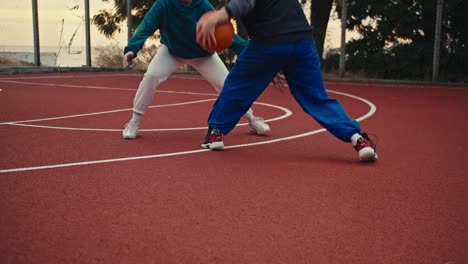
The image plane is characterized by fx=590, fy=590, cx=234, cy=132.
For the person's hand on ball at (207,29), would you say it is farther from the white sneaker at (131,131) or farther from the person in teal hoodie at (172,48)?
the white sneaker at (131,131)

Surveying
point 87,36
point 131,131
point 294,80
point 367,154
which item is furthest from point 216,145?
point 87,36

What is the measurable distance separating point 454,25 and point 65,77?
9.63m

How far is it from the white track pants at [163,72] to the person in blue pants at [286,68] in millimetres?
917

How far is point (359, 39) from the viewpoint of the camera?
1512cm

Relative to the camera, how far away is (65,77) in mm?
15141

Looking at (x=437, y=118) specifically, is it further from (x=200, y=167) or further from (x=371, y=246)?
(x=371, y=246)

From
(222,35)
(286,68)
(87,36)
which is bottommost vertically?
(286,68)

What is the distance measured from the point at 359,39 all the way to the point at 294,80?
34.3ft

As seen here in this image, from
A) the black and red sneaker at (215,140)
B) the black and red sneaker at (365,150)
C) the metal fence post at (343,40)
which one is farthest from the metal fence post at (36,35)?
the black and red sneaker at (365,150)

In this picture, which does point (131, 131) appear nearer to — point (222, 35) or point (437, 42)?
point (222, 35)

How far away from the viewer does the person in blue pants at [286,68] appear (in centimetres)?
495

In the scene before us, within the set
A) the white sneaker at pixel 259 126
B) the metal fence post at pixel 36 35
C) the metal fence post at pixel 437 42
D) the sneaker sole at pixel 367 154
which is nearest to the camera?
the sneaker sole at pixel 367 154

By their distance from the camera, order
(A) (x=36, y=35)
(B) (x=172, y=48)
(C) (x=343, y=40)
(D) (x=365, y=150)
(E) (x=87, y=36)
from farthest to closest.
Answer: (E) (x=87, y=36) → (A) (x=36, y=35) → (C) (x=343, y=40) → (B) (x=172, y=48) → (D) (x=365, y=150)

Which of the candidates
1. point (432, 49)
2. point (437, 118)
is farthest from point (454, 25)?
point (437, 118)
